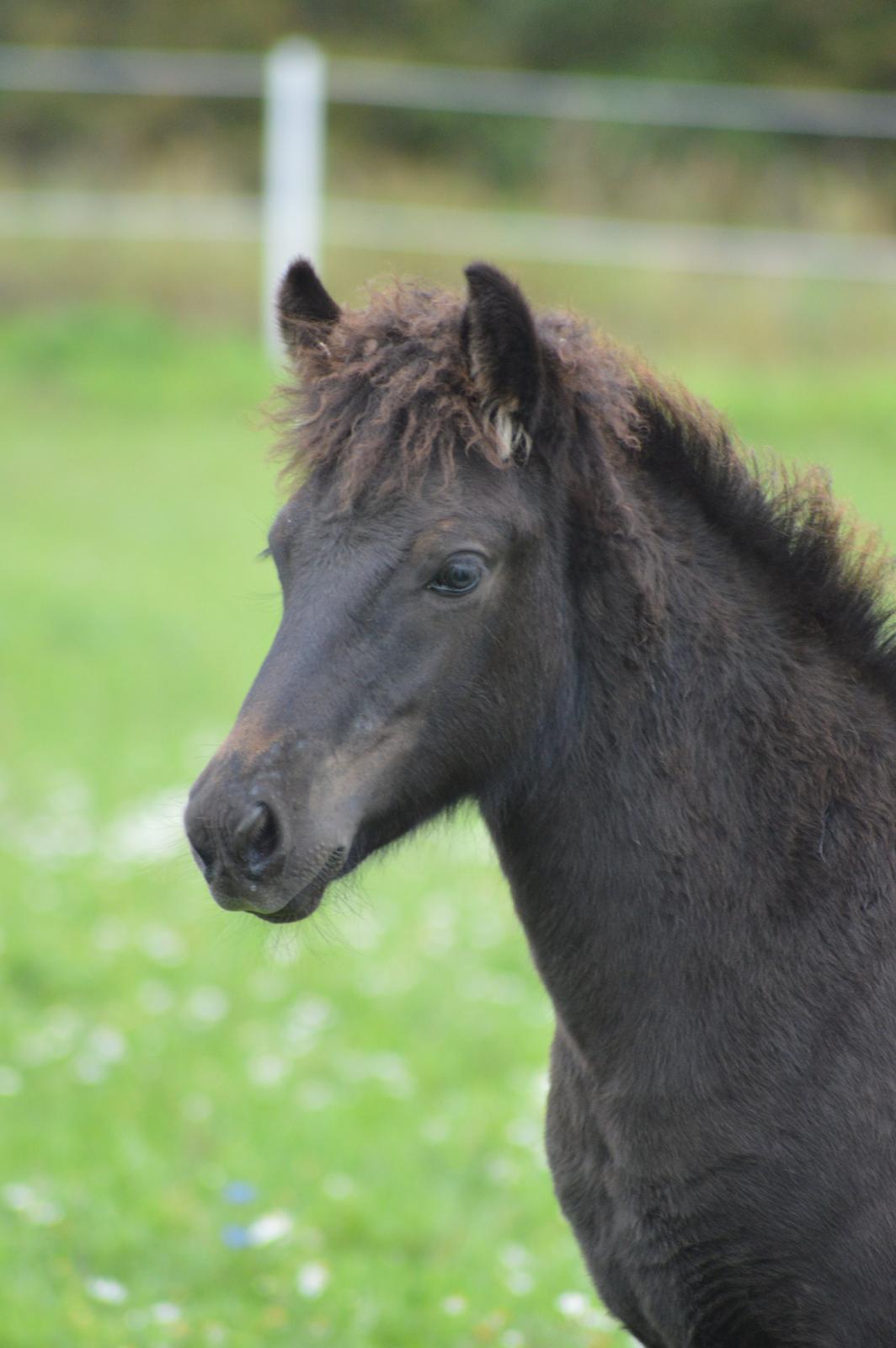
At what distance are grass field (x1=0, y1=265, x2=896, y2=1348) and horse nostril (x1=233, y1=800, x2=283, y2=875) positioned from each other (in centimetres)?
53

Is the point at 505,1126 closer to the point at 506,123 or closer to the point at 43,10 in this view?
the point at 506,123

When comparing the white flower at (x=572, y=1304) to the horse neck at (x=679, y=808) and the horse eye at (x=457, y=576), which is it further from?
the horse eye at (x=457, y=576)

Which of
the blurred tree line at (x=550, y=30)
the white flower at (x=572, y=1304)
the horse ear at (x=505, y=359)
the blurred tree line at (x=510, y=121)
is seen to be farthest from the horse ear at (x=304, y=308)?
the blurred tree line at (x=550, y=30)

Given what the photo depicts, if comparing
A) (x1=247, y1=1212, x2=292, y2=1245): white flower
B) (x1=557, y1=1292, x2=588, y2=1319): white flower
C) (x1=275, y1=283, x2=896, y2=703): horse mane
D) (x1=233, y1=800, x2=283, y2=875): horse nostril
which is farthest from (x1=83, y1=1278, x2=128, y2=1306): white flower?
(x1=275, y1=283, x2=896, y2=703): horse mane

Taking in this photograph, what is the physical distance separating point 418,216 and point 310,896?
590 inches

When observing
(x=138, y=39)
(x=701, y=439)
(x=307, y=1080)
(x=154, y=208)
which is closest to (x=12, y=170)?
(x=154, y=208)

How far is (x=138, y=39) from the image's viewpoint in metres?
24.1

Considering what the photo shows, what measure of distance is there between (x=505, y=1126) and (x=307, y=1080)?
0.76 metres

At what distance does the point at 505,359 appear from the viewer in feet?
8.71

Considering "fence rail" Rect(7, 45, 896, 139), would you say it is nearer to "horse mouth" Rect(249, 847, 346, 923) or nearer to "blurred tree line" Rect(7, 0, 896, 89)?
"blurred tree line" Rect(7, 0, 896, 89)

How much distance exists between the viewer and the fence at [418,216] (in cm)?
1516

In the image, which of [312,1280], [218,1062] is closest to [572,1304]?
[312,1280]

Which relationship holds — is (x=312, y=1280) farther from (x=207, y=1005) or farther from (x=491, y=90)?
(x=491, y=90)

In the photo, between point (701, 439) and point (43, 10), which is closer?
point (701, 439)
